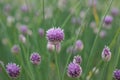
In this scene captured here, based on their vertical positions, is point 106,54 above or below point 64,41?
below

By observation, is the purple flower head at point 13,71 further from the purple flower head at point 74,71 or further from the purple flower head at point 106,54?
the purple flower head at point 106,54

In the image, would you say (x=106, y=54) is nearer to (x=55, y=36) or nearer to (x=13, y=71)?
(x=55, y=36)

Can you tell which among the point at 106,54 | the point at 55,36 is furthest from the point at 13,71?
the point at 106,54

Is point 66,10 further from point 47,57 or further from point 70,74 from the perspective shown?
point 70,74

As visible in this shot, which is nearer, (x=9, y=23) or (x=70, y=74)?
(x=70, y=74)

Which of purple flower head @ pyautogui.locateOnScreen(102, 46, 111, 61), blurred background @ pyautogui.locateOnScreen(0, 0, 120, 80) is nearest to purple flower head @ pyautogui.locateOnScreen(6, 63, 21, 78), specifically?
blurred background @ pyautogui.locateOnScreen(0, 0, 120, 80)

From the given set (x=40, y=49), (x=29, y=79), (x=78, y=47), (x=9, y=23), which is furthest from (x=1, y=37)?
(x=29, y=79)

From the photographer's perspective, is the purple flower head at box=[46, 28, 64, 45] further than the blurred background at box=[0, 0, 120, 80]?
No

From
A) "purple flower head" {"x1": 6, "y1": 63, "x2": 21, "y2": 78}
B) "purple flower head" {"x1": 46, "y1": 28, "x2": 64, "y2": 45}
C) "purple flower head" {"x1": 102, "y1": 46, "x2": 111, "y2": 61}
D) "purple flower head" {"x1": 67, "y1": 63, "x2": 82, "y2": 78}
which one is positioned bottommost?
"purple flower head" {"x1": 67, "y1": 63, "x2": 82, "y2": 78}

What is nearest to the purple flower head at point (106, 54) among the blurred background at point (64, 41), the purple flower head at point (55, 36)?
the blurred background at point (64, 41)

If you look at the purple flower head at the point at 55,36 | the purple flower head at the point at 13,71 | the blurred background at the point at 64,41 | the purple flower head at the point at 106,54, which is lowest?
the purple flower head at the point at 13,71

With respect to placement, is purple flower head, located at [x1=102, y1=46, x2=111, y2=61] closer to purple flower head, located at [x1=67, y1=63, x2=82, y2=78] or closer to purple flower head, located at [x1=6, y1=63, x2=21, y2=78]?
purple flower head, located at [x1=67, y1=63, x2=82, y2=78]
